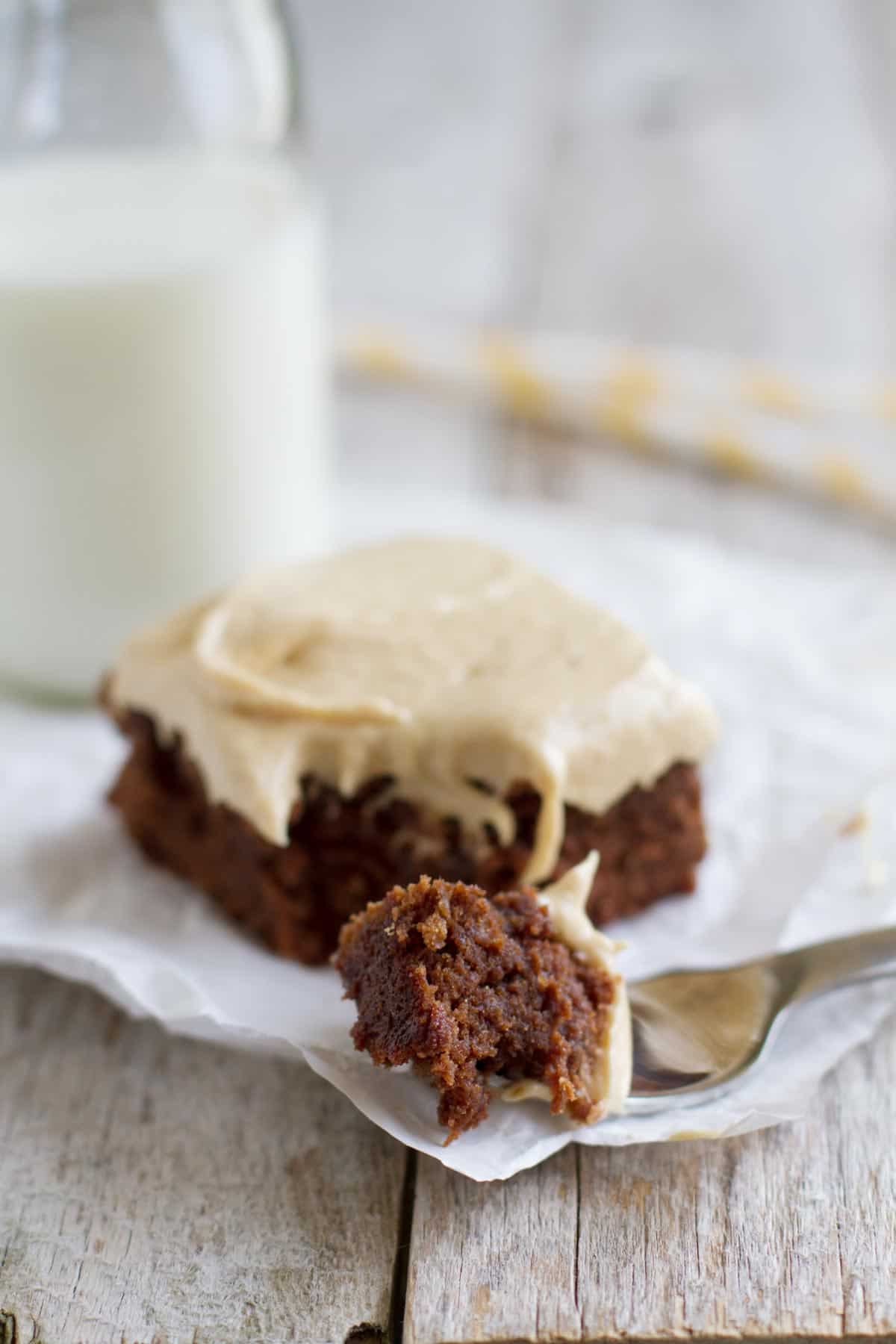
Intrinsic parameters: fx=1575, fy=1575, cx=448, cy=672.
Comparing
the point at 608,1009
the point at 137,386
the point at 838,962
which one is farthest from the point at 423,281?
the point at 608,1009

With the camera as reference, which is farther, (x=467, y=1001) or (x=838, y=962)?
(x=838, y=962)

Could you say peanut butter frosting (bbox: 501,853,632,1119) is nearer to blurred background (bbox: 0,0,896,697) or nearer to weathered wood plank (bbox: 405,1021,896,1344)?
weathered wood plank (bbox: 405,1021,896,1344)

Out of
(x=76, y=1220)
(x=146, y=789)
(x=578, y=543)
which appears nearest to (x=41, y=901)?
(x=146, y=789)

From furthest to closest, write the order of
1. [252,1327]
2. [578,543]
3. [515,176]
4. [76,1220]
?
[515,176], [578,543], [76,1220], [252,1327]

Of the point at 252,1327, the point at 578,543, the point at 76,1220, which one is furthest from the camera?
the point at 578,543

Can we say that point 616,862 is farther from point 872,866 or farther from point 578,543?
point 578,543

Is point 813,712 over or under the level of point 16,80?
under

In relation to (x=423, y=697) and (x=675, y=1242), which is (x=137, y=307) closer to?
(x=423, y=697)
